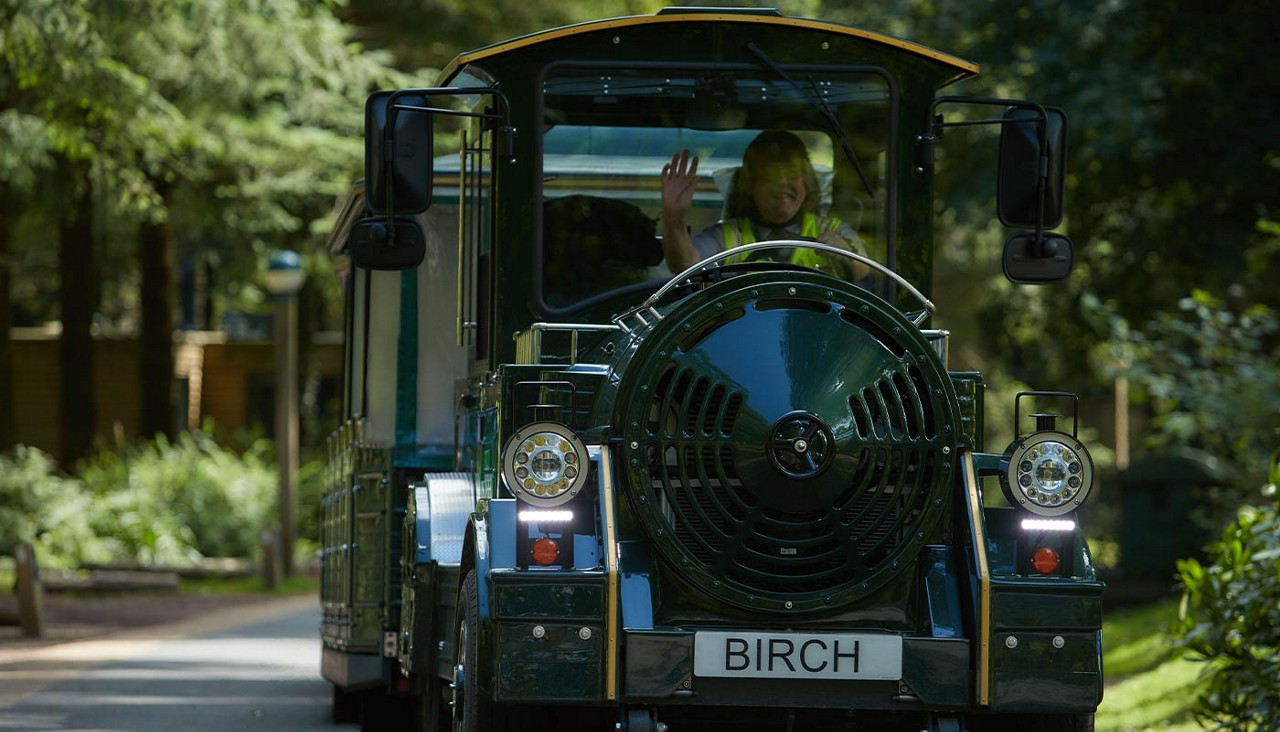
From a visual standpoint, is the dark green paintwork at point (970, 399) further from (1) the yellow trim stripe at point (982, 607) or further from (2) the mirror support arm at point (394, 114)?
(2) the mirror support arm at point (394, 114)

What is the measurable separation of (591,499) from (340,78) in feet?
56.8

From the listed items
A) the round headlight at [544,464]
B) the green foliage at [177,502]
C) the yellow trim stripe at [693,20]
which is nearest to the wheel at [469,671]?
the round headlight at [544,464]

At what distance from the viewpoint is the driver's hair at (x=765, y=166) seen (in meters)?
8.55

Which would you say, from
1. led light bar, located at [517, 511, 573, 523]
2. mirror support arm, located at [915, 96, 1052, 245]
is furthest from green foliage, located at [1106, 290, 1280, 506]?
led light bar, located at [517, 511, 573, 523]

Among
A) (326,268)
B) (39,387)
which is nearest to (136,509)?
(326,268)

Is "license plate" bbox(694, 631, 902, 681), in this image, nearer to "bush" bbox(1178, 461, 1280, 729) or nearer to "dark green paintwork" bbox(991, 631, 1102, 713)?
"dark green paintwork" bbox(991, 631, 1102, 713)

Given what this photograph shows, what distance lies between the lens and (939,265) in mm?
38781

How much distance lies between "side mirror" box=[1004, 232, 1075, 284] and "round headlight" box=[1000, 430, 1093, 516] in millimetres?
1337

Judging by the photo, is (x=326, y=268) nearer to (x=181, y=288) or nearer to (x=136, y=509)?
(x=136, y=509)

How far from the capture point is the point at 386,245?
7.97 m

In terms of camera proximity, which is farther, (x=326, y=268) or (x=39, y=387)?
(x=39, y=387)

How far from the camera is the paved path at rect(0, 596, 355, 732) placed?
1255cm

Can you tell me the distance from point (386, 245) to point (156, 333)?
24.7m

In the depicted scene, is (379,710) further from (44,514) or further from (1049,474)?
(44,514)
